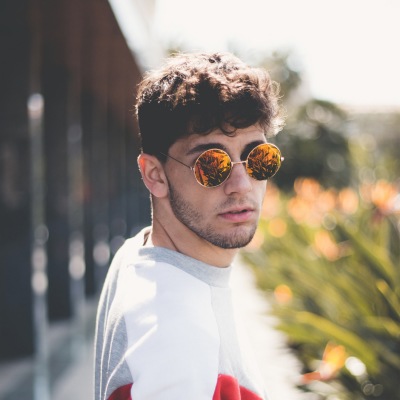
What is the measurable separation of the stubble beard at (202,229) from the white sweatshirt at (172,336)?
8cm

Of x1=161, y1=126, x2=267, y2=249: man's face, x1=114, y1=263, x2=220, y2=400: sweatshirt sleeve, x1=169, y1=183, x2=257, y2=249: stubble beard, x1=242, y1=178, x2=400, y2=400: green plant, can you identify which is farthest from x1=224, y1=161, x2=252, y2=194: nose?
x1=242, y1=178, x2=400, y2=400: green plant

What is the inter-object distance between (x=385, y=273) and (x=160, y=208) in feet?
8.28

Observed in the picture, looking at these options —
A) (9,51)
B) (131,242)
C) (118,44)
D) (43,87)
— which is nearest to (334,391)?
(131,242)

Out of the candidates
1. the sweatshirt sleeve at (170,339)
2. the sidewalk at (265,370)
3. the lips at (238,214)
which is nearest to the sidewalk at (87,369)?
the sidewalk at (265,370)

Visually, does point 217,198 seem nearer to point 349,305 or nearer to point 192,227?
point 192,227

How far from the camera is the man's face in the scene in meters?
1.45

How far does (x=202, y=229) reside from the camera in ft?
4.77

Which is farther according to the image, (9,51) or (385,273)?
(9,51)

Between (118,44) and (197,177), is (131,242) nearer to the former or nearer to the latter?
(197,177)

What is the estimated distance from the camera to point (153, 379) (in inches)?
42.1

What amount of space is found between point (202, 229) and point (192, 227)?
0.03 m

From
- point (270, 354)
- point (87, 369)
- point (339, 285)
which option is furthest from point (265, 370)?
point (87, 369)

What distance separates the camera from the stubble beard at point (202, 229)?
4.75 feet

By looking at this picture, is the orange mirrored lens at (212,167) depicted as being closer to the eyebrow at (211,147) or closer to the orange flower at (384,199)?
the eyebrow at (211,147)
